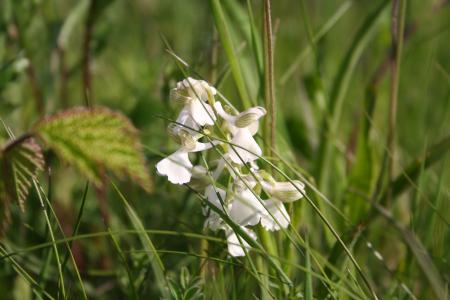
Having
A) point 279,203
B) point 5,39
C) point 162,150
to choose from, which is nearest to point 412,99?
point 162,150

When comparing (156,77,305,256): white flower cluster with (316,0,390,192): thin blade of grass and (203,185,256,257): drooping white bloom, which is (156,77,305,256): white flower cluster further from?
(316,0,390,192): thin blade of grass

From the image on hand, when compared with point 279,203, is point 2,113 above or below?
above

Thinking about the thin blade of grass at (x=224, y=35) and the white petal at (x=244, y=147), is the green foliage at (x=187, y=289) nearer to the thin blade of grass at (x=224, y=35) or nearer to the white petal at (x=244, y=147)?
the white petal at (x=244, y=147)

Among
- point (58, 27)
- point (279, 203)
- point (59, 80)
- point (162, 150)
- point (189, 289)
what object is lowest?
point (189, 289)

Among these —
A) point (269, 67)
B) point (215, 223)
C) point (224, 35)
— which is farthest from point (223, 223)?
point (224, 35)

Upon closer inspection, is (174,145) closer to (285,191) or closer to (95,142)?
(285,191)

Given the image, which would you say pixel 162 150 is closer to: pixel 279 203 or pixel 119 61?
pixel 279 203

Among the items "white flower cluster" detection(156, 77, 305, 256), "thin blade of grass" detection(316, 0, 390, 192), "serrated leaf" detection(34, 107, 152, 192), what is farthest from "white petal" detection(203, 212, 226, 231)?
"thin blade of grass" detection(316, 0, 390, 192)
